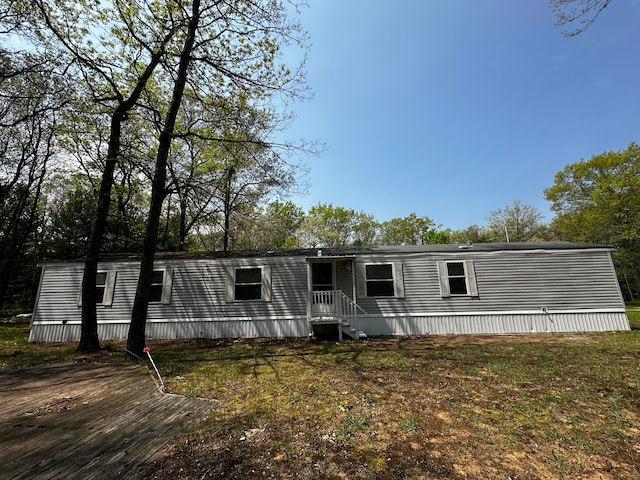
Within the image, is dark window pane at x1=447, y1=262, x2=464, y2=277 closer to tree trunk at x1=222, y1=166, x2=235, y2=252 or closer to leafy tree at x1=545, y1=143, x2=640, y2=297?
tree trunk at x1=222, y1=166, x2=235, y2=252

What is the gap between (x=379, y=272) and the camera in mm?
10703

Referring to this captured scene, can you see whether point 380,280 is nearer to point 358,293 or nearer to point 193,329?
point 358,293

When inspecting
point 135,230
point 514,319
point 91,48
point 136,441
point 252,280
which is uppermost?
point 91,48

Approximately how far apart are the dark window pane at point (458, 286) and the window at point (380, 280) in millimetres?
2116

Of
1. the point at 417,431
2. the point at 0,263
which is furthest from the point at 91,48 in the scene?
the point at 0,263

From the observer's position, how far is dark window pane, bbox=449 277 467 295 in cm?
1039

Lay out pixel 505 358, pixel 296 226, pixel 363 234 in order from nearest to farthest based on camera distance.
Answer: pixel 505 358, pixel 296 226, pixel 363 234

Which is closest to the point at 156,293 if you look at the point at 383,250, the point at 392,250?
the point at 383,250

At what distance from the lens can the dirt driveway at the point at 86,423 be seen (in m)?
2.73

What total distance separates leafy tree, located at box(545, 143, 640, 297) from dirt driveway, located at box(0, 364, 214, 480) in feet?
110

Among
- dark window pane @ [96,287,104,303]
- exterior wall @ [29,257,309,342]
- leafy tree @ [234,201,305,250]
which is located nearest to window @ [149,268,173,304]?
exterior wall @ [29,257,309,342]

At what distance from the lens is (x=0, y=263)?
760 inches

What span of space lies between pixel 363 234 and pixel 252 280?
29.1m

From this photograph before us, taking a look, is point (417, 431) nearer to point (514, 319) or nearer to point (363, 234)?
point (514, 319)
